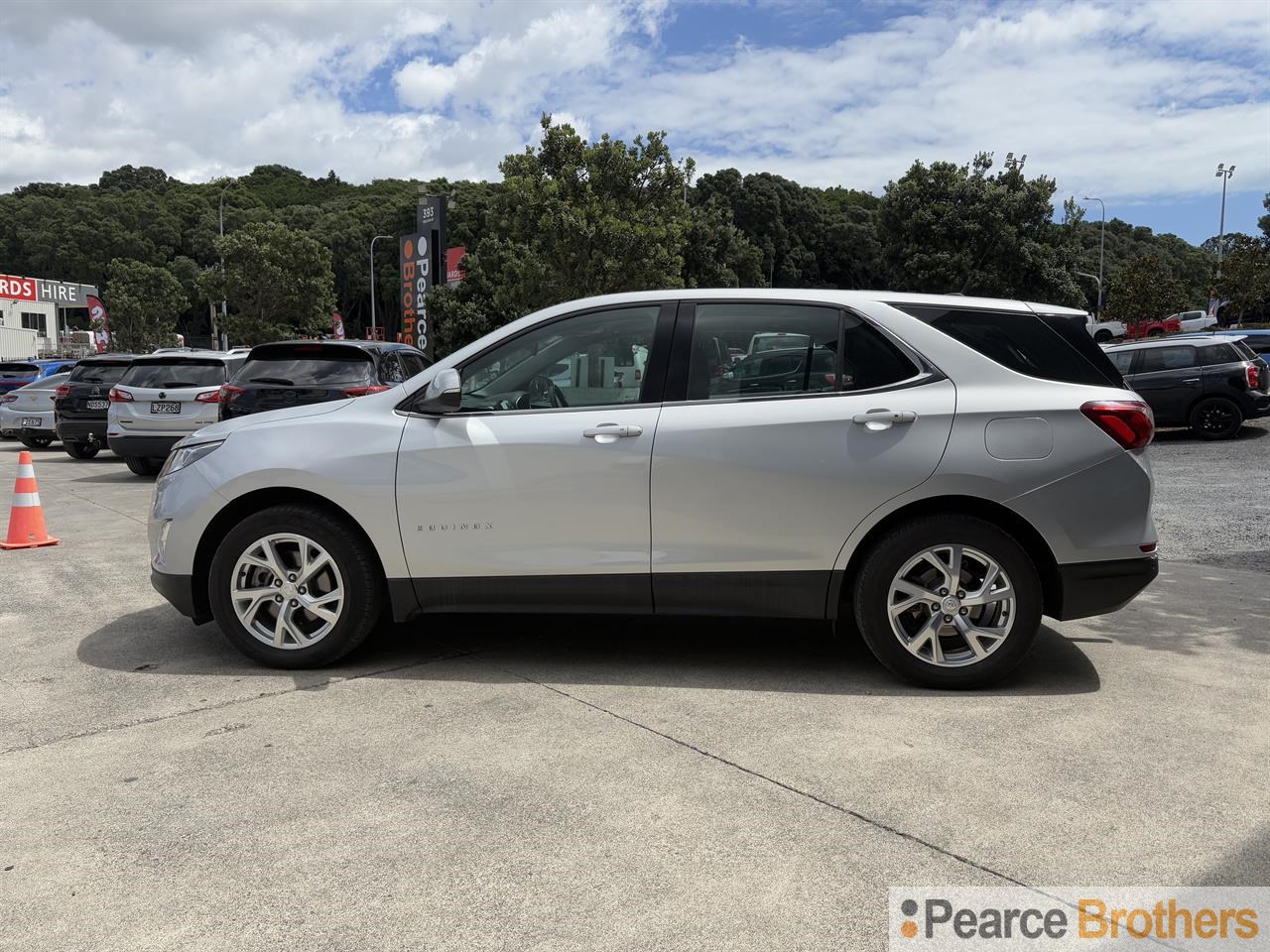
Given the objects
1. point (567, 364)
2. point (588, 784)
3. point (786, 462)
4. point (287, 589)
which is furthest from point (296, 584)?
point (786, 462)

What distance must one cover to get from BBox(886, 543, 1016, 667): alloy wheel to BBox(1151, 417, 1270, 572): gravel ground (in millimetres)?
4315

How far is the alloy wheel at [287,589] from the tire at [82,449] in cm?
1366

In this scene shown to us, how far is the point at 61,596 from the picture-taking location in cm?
624

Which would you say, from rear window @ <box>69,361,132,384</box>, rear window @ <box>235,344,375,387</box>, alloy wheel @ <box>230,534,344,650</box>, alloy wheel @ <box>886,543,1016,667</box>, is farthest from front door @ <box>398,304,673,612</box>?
rear window @ <box>69,361,132,384</box>

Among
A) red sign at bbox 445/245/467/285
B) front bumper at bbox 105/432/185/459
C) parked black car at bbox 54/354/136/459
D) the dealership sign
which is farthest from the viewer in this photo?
the dealership sign

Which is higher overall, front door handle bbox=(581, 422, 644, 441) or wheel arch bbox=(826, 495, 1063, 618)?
front door handle bbox=(581, 422, 644, 441)

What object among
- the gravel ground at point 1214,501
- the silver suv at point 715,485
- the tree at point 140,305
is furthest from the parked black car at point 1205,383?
the tree at point 140,305

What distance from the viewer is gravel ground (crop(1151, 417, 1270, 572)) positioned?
26.4 feet

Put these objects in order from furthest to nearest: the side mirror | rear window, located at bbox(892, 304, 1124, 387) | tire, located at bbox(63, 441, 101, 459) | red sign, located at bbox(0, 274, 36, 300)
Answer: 1. red sign, located at bbox(0, 274, 36, 300)
2. tire, located at bbox(63, 441, 101, 459)
3. the side mirror
4. rear window, located at bbox(892, 304, 1124, 387)

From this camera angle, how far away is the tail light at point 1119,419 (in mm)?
4238

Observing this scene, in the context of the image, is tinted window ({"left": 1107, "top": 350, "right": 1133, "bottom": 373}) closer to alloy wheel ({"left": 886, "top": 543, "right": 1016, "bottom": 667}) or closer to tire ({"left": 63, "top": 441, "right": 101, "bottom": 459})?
alloy wheel ({"left": 886, "top": 543, "right": 1016, "bottom": 667})

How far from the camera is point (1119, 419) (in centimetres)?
424

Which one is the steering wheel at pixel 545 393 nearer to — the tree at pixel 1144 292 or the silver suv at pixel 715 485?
the silver suv at pixel 715 485

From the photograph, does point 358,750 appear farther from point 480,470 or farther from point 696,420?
point 696,420
